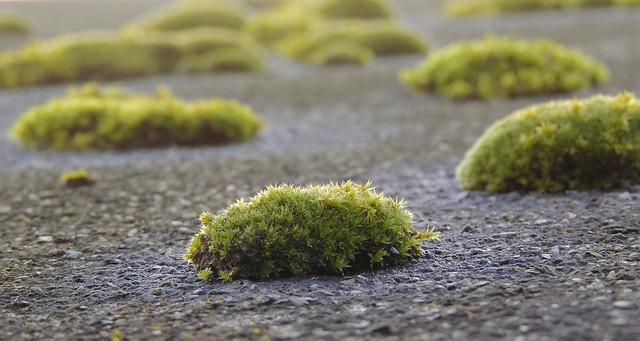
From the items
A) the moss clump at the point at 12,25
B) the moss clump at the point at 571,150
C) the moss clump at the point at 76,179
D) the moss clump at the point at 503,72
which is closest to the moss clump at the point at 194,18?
the moss clump at the point at 12,25

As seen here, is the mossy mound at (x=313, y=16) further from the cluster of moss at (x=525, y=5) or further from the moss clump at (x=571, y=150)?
the moss clump at (x=571, y=150)

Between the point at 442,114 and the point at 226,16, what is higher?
the point at 226,16

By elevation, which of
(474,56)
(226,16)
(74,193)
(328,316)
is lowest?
(328,316)

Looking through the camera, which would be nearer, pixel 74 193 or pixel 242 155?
pixel 74 193

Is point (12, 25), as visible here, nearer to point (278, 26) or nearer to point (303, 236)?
point (278, 26)

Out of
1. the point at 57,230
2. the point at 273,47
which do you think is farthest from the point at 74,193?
the point at 273,47

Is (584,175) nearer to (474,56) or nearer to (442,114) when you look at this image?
(442,114)
